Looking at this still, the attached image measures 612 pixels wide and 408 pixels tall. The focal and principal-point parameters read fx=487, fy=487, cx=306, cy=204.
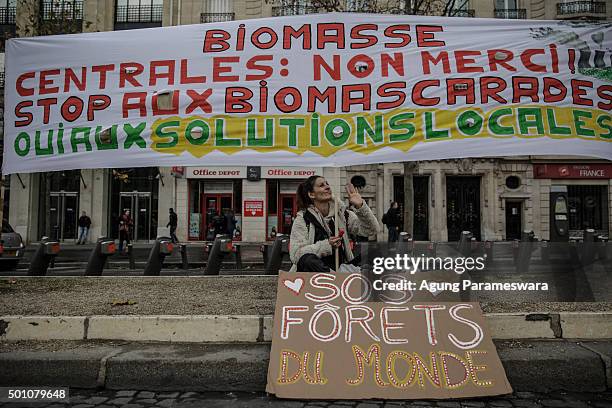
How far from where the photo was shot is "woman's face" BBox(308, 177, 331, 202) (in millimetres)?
4289

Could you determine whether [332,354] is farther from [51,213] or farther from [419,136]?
[51,213]

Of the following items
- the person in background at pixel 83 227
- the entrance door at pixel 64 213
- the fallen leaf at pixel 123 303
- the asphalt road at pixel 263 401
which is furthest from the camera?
the entrance door at pixel 64 213

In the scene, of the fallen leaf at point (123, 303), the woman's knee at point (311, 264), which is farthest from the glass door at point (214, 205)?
the woman's knee at point (311, 264)

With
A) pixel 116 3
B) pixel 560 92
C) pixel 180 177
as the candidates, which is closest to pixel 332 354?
pixel 560 92

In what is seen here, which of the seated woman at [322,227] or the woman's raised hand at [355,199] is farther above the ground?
the woman's raised hand at [355,199]

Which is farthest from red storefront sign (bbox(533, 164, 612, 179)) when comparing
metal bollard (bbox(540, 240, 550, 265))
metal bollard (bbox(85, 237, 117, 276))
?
metal bollard (bbox(85, 237, 117, 276))

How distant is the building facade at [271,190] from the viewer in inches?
936

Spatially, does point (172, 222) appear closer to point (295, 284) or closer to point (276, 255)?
point (276, 255)

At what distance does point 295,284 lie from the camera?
3.81m

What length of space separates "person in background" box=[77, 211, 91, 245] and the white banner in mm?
19537

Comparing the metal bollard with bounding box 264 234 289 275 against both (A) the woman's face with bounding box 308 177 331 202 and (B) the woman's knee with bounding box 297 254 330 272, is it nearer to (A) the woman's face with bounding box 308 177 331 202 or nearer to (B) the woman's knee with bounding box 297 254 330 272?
(A) the woman's face with bounding box 308 177 331 202

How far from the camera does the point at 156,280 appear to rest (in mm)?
7086

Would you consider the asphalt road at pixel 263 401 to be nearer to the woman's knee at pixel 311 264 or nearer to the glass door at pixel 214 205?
the woman's knee at pixel 311 264

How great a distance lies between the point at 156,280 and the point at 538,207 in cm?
2182
